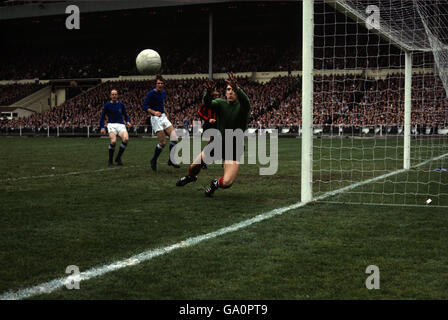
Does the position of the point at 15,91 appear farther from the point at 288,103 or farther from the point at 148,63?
the point at 148,63

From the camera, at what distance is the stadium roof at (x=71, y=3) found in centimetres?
4008

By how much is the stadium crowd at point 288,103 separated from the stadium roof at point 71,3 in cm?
678

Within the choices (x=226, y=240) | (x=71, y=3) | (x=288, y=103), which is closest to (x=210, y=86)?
(x=226, y=240)

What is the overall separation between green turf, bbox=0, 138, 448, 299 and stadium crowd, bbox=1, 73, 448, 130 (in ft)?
47.4

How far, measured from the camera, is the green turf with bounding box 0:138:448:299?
12.0 feet

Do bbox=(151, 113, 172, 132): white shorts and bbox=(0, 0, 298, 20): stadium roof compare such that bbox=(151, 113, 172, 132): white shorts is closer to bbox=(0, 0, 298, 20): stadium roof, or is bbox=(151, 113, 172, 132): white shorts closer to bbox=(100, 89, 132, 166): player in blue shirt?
bbox=(100, 89, 132, 166): player in blue shirt

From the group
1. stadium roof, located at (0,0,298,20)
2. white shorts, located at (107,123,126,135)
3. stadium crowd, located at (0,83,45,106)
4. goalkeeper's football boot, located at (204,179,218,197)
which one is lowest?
goalkeeper's football boot, located at (204,179,218,197)

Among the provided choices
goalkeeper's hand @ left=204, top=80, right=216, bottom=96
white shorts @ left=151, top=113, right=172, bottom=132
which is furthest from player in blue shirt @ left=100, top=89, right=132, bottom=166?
goalkeeper's hand @ left=204, top=80, right=216, bottom=96

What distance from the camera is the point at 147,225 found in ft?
18.8

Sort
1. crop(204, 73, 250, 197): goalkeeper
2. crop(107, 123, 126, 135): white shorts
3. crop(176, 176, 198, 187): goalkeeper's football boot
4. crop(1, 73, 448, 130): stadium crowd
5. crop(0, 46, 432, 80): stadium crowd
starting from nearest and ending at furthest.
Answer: crop(204, 73, 250, 197): goalkeeper → crop(176, 176, 198, 187): goalkeeper's football boot → crop(107, 123, 126, 135): white shorts → crop(1, 73, 448, 130): stadium crowd → crop(0, 46, 432, 80): stadium crowd

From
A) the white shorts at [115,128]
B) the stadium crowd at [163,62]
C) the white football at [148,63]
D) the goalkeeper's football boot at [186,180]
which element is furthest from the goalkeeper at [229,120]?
the stadium crowd at [163,62]

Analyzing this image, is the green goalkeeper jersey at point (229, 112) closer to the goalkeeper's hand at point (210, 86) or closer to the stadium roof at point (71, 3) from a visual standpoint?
the goalkeeper's hand at point (210, 86)

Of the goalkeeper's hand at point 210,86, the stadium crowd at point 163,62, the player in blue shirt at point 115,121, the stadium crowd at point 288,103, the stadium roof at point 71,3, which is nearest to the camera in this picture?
the goalkeeper's hand at point 210,86

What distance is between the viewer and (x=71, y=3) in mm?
44219
